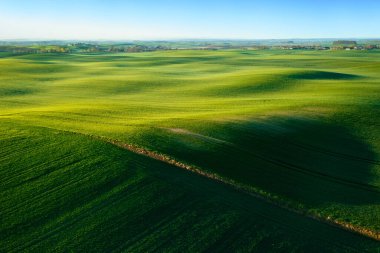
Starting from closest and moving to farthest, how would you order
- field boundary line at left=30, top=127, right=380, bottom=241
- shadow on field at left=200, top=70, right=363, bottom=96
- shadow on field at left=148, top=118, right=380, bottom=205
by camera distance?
1. field boundary line at left=30, top=127, right=380, bottom=241
2. shadow on field at left=148, top=118, right=380, bottom=205
3. shadow on field at left=200, top=70, right=363, bottom=96

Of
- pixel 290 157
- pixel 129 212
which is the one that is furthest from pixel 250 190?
pixel 129 212

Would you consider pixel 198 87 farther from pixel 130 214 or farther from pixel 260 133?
pixel 130 214

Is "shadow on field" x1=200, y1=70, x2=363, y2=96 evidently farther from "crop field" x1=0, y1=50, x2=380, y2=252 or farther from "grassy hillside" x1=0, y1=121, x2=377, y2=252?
"grassy hillside" x1=0, y1=121, x2=377, y2=252

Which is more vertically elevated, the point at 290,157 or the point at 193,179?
the point at 193,179

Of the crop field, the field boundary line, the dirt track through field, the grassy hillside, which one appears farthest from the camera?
the field boundary line

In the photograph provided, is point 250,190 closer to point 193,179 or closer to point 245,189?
point 245,189

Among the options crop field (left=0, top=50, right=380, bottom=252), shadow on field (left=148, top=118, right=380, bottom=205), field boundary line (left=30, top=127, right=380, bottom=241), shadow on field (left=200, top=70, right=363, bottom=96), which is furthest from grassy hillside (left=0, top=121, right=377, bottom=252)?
shadow on field (left=200, top=70, right=363, bottom=96)

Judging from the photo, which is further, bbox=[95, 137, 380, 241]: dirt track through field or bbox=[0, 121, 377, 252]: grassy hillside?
bbox=[95, 137, 380, 241]: dirt track through field
